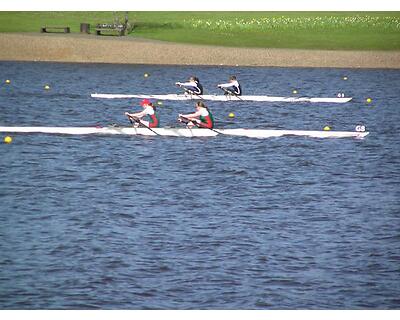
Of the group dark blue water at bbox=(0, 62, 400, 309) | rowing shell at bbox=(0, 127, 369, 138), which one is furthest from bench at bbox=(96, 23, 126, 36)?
rowing shell at bbox=(0, 127, 369, 138)

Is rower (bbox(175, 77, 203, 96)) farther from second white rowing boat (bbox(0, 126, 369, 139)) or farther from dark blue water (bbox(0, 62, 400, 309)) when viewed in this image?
second white rowing boat (bbox(0, 126, 369, 139))

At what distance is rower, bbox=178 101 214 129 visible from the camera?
40.7 metres

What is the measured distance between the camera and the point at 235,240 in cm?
2627

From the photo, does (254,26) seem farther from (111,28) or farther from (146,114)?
(146,114)

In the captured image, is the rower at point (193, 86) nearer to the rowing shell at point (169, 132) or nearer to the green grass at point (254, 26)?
the rowing shell at point (169, 132)

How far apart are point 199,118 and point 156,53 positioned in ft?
117

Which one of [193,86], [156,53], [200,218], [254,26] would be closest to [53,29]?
[156,53]

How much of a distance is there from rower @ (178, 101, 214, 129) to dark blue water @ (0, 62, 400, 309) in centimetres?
72

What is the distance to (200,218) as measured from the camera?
2859 centimetres

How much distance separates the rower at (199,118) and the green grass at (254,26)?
3981 centimetres

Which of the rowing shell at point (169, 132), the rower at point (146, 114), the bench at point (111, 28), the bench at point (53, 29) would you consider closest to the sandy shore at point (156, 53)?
the bench at point (53, 29)

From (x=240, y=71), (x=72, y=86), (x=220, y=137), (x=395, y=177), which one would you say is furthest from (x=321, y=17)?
(x=395, y=177)

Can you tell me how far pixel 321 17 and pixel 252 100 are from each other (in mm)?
37982

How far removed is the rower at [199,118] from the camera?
4069 cm
